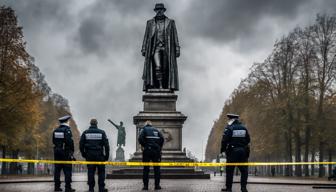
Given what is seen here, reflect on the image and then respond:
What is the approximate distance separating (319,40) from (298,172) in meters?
11.3

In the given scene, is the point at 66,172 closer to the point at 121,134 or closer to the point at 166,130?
the point at 166,130

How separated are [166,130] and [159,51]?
178 inches

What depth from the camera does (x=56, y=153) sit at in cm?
1734

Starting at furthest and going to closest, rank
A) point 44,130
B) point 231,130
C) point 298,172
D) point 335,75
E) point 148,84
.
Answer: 1. point 44,130
2. point 298,172
3. point 335,75
4. point 148,84
5. point 231,130

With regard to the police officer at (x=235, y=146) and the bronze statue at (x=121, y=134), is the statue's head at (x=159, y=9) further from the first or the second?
the bronze statue at (x=121, y=134)

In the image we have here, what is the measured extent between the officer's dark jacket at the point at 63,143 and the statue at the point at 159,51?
1190cm

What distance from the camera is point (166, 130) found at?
2670 cm

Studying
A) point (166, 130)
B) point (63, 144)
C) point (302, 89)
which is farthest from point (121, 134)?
point (63, 144)

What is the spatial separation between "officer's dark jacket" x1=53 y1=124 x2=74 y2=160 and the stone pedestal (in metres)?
8.04

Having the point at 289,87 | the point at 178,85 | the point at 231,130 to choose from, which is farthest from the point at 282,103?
the point at 231,130

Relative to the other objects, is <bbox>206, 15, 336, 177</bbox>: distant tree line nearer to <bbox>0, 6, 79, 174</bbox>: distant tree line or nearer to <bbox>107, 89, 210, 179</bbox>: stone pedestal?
<bbox>0, 6, 79, 174</bbox>: distant tree line

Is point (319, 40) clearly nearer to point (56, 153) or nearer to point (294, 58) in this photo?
point (294, 58)

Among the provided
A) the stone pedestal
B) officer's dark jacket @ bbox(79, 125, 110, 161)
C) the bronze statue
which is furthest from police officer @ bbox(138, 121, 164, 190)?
the bronze statue

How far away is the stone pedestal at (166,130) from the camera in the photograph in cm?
2570
